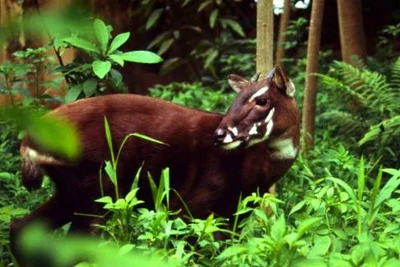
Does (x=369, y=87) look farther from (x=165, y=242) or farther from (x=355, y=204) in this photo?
(x=165, y=242)

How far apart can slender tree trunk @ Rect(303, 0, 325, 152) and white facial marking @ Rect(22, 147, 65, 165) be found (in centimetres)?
271

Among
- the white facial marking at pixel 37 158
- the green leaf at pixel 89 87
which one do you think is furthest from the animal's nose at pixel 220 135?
the green leaf at pixel 89 87

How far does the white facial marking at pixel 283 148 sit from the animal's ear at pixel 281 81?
0.80 feet

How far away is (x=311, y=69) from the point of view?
6.39 metres

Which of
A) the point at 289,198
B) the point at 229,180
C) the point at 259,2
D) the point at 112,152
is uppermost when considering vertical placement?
the point at 259,2

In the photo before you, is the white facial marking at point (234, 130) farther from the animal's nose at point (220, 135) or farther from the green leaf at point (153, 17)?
the green leaf at point (153, 17)

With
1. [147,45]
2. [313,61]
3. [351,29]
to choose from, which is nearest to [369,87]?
[313,61]

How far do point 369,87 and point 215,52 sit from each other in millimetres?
3622

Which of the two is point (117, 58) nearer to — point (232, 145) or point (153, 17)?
point (232, 145)

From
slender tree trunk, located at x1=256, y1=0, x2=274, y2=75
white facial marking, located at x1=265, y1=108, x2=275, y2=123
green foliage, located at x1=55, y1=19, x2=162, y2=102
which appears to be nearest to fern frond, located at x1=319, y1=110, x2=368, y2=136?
slender tree trunk, located at x1=256, y1=0, x2=274, y2=75

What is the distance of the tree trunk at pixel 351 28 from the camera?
7.61 metres

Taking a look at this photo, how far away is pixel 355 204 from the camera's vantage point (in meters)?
3.31

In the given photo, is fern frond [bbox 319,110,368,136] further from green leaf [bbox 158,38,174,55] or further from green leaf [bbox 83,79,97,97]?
green leaf [bbox 158,38,174,55]

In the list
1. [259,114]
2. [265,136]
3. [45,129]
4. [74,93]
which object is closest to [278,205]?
[265,136]
